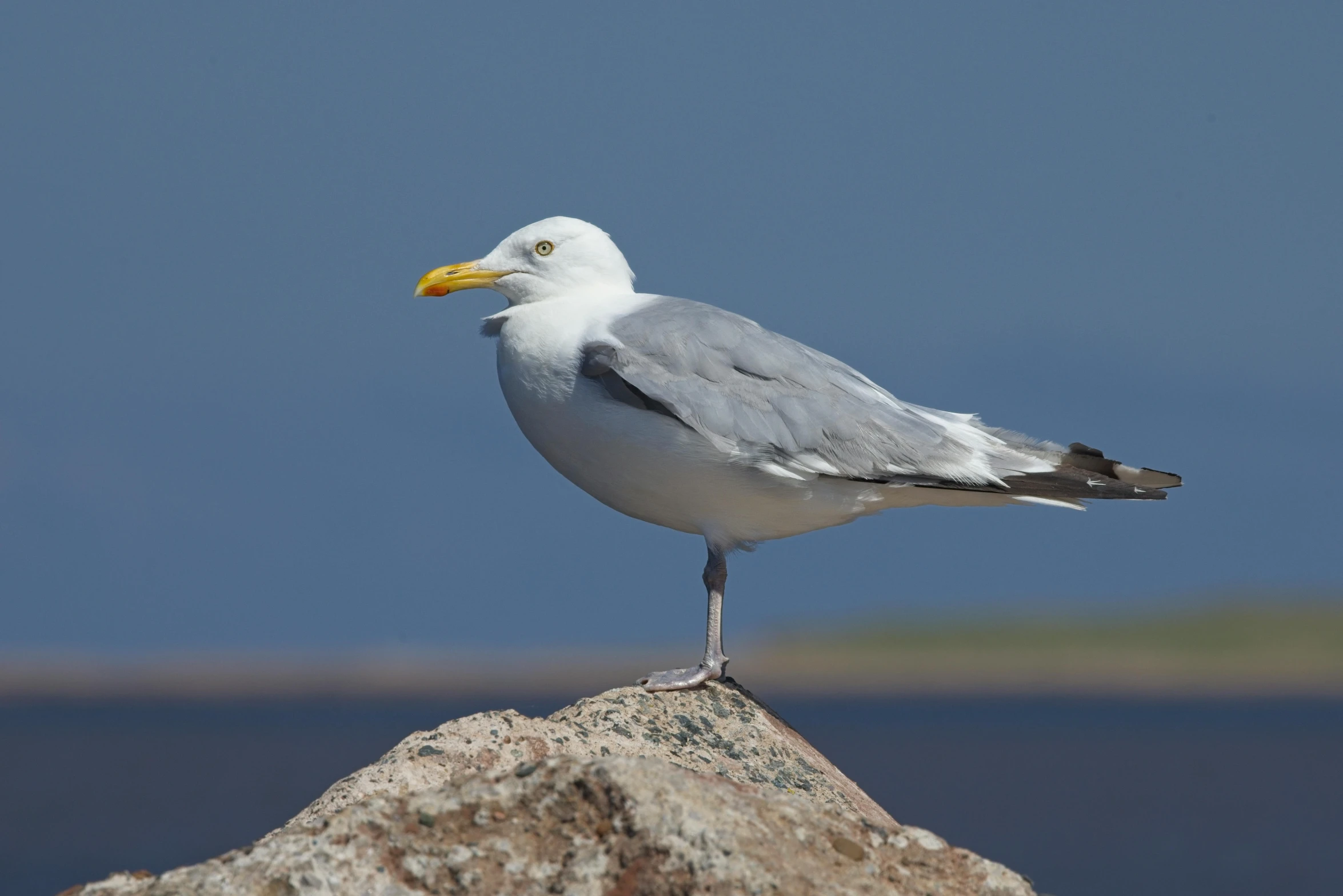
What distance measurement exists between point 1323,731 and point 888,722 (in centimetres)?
2585

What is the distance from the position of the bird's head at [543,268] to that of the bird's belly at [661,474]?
0.75 m

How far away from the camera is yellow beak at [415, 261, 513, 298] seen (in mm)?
10492

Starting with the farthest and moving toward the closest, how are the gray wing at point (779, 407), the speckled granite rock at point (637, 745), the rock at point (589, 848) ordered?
the gray wing at point (779, 407), the speckled granite rock at point (637, 745), the rock at point (589, 848)

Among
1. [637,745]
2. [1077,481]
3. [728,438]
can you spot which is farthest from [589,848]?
[1077,481]

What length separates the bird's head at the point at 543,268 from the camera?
10.4m

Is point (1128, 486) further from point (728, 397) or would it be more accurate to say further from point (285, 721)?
point (285, 721)

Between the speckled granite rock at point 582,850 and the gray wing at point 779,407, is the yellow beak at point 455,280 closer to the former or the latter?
the gray wing at point 779,407

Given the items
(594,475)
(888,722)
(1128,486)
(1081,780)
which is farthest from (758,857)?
(888,722)

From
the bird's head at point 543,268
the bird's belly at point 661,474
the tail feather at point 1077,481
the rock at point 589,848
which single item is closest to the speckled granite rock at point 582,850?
the rock at point 589,848

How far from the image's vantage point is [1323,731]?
8650 cm

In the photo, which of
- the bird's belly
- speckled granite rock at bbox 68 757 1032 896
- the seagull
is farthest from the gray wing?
speckled granite rock at bbox 68 757 1032 896

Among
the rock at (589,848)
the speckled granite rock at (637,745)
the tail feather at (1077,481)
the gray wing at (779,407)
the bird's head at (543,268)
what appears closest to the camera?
the rock at (589,848)

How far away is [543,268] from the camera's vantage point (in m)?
Result: 10.4

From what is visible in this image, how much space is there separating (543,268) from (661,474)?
1859 millimetres
